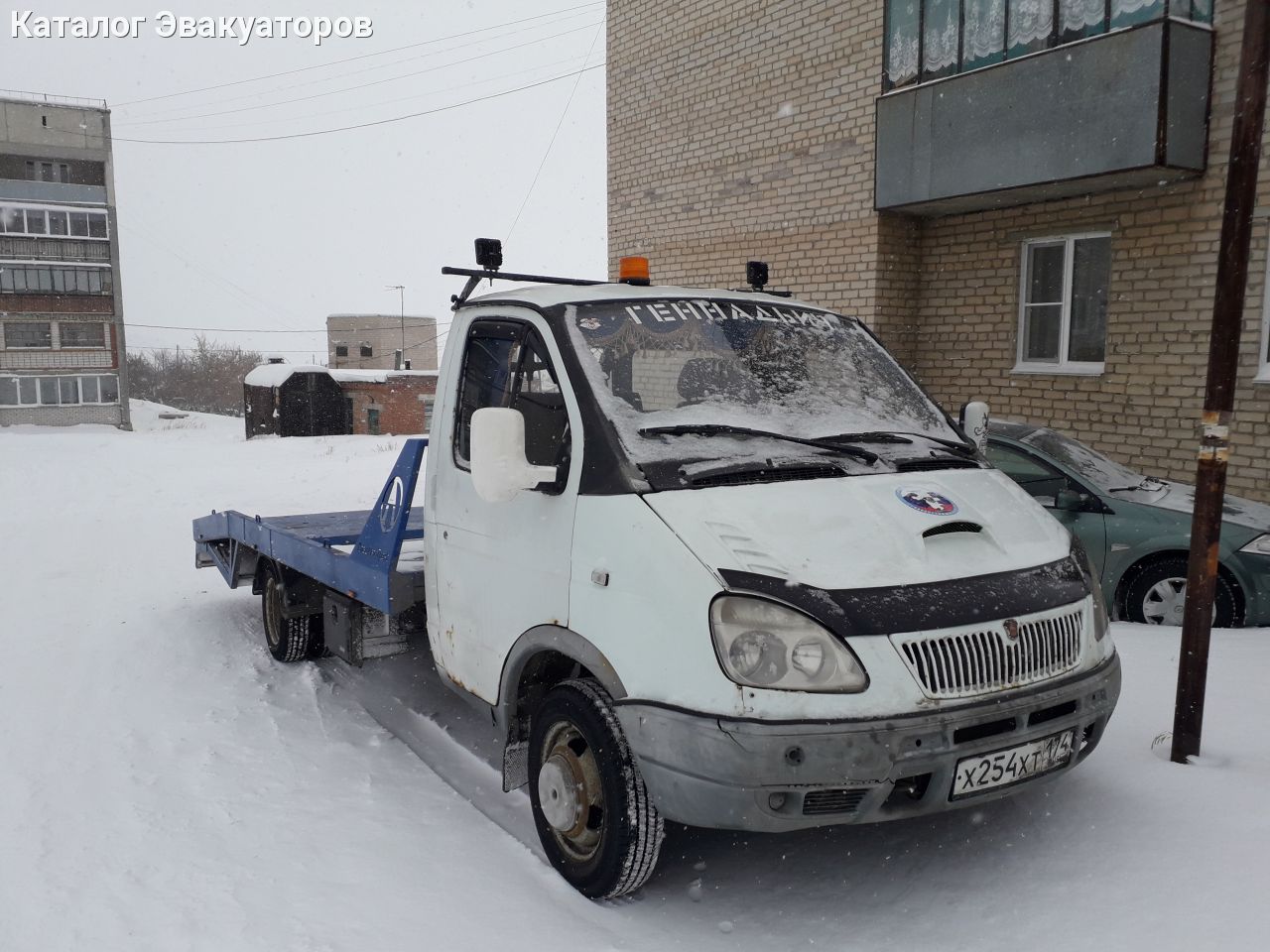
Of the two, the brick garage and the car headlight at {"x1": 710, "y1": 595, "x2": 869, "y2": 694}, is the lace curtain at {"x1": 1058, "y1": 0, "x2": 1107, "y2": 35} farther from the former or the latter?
the brick garage

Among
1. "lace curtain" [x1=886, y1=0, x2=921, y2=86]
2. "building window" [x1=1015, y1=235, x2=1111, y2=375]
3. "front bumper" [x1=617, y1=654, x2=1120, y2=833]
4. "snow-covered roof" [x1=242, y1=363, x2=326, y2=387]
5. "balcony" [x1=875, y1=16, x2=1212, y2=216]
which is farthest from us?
"snow-covered roof" [x1=242, y1=363, x2=326, y2=387]

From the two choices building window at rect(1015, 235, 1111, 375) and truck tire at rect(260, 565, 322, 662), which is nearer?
truck tire at rect(260, 565, 322, 662)

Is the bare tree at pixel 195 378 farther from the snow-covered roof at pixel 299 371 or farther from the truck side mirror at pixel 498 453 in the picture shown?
the truck side mirror at pixel 498 453

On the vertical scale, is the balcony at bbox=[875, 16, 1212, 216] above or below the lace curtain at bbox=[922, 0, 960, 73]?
below

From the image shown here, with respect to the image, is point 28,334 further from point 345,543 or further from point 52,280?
point 345,543

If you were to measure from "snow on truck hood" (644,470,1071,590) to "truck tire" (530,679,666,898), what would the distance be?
27.2 inches

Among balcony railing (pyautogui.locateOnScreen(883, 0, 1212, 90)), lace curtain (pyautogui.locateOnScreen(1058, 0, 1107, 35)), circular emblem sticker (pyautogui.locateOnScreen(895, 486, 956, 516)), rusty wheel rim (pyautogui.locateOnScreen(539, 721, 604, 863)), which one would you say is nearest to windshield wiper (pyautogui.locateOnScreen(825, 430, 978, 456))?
circular emblem sticker (pyautogui.locateOnScreen(895, 486, 956, 516))

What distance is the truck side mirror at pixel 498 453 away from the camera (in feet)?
10.5

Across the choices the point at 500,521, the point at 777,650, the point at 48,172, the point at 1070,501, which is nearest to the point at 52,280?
the point at 48,172

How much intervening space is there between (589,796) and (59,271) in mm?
55631

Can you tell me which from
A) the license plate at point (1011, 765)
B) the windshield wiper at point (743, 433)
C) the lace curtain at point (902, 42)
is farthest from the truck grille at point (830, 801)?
the lace curtain at point (902, 42)

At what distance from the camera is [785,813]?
8.82ft

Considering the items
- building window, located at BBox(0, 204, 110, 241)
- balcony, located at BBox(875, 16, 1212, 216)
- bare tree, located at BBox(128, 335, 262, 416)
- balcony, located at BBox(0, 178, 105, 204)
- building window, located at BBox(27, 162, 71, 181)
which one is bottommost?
bare tree, located at BBox(128, 335, 262, 416)

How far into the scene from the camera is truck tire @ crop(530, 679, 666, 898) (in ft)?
9.76
